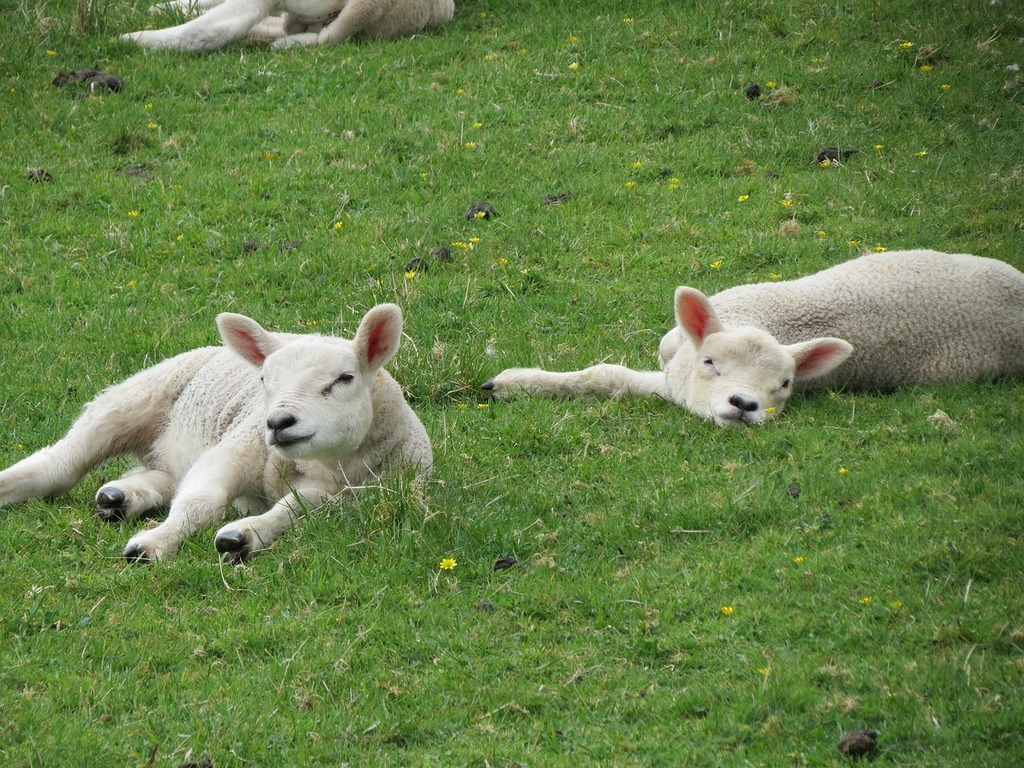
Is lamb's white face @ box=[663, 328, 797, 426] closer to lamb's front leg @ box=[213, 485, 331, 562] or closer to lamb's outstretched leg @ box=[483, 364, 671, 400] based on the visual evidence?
lamb's outstretched leg @ box=[483, 364, 671, 400]

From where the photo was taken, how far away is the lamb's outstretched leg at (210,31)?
594 inches

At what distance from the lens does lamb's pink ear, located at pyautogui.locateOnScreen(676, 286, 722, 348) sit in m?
8.85

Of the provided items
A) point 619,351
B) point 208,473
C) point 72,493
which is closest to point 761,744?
point 208,473

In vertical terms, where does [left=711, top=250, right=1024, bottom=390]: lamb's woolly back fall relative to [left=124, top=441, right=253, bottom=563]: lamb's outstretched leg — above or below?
below

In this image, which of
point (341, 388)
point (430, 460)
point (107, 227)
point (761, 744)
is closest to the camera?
point (761, 744)

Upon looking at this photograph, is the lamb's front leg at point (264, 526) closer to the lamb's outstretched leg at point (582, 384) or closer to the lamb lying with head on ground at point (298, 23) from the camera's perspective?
the lamb's outstretched leg at point (582, 384)

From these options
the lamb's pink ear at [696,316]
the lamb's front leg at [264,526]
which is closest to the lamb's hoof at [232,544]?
the lamb's front leg at [264,526]

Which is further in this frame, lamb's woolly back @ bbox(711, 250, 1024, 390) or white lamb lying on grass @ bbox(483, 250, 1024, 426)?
lamb's woolly back @ bbox(711, 250, 1024, 390)

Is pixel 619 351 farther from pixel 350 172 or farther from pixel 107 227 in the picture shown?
pixel 107 227

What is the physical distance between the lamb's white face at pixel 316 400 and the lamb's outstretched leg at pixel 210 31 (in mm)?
8926

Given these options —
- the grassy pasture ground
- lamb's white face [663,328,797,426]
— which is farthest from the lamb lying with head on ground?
lamb's white face [663,328,797,426]

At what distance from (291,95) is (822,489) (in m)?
8.57

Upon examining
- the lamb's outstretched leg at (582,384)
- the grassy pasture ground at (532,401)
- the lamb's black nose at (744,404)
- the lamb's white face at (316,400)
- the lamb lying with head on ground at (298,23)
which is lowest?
the lamb's outstretched leg at (582,384)

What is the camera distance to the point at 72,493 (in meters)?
7.77
